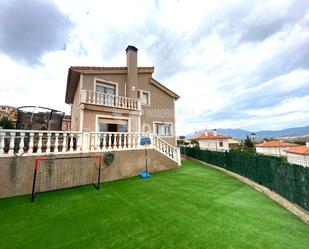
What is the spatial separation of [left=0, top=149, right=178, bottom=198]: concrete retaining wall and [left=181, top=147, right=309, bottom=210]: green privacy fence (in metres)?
3.46

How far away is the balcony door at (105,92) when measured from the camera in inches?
355

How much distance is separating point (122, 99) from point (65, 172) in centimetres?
584

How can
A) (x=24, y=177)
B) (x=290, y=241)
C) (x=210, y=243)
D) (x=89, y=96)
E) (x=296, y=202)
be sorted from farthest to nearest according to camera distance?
(x=89, y=96) → (x=24, y=177) → (x=296, y=202) → (x=290, y=241) → (x=210, y=243)

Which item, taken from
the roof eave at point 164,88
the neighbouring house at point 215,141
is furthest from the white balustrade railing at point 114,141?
the neighbouring house at point 215,141

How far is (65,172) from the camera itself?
5359mm

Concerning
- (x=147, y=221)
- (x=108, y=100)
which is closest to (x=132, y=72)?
(x=108, y=100)

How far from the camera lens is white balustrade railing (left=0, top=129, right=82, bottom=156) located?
4614 millimetres

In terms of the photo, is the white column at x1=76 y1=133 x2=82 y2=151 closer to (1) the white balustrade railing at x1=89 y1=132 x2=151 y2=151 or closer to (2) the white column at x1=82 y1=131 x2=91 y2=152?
(2) the white column at x1=82 y1=131 x2=91 y2=152

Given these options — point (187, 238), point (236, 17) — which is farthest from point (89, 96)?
point (236, 17)

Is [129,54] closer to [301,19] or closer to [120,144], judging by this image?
[120,144]

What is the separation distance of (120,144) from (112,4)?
23.2 feet

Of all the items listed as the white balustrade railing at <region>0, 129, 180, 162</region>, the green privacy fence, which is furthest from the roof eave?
the green privacy fence

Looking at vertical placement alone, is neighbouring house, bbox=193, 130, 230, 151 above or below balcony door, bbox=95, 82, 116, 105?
below

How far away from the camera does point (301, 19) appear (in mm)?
6977
